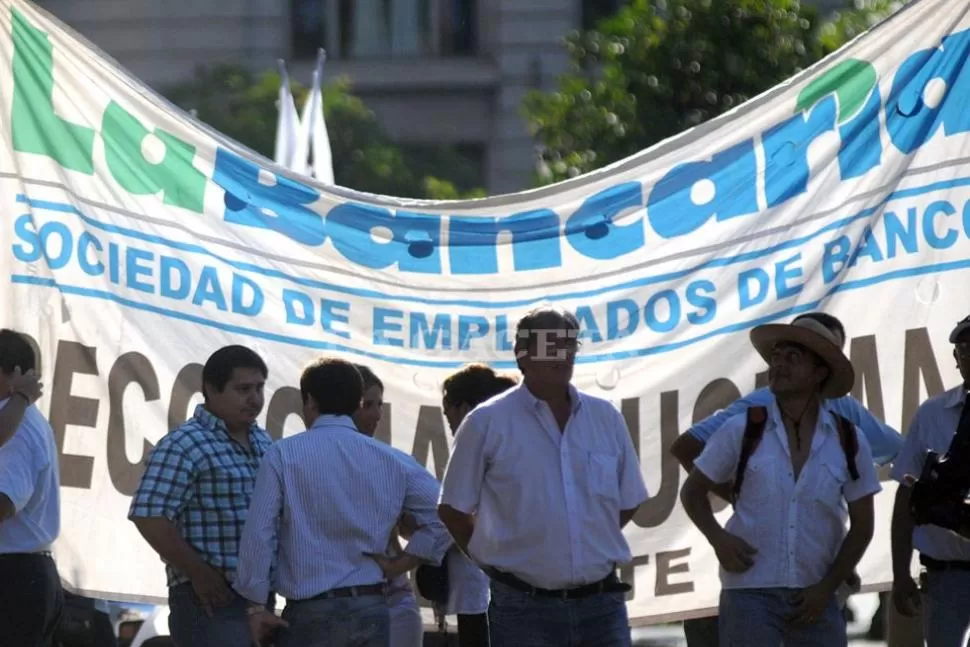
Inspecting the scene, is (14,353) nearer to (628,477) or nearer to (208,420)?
(208,420)

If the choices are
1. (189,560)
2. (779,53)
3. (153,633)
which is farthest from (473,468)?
(779,53)

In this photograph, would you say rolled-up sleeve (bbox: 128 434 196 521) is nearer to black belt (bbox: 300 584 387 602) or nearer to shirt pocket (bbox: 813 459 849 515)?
black belt (bbox: 300 584 387 602)

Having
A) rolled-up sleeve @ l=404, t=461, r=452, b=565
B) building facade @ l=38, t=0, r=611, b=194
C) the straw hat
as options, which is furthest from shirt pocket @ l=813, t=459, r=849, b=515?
building facade @ l=38, t=0, r=611, b=194

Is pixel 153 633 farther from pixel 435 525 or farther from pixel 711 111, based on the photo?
pixel 711 111

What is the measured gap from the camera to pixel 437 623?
26.2 feet

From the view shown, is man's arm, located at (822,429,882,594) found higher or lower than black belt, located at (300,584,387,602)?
higher

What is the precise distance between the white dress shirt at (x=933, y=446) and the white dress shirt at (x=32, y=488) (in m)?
3.11

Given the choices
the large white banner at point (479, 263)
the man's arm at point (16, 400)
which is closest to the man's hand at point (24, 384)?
the man's arm at point (16, 400)

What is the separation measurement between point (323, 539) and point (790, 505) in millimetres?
1576

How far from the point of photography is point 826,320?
743 centimetres

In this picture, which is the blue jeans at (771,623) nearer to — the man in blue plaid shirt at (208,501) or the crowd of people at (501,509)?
the crowd of people at (501,509)

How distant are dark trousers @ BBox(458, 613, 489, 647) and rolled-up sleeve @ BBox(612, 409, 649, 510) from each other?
1.16m

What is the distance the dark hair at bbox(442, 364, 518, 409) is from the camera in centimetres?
779

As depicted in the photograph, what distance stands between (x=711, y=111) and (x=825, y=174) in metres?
8.85
